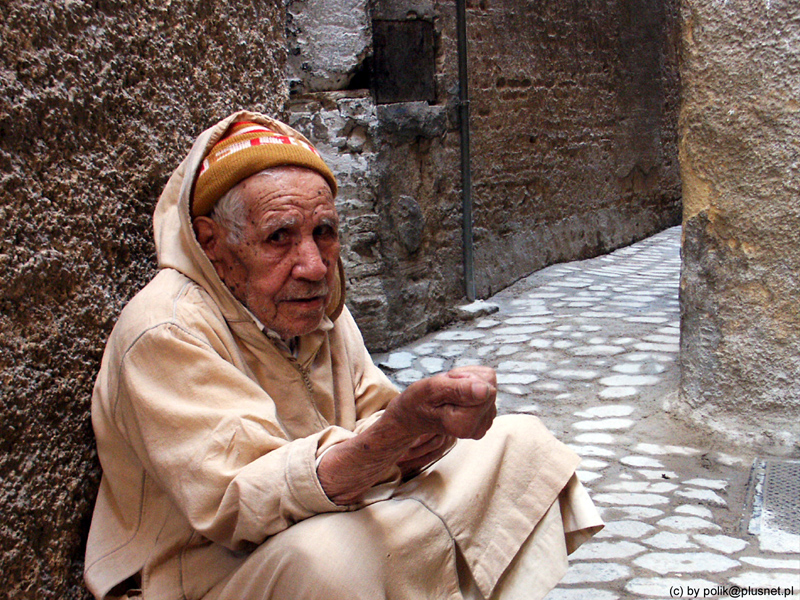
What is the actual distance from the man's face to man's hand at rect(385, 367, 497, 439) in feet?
1.14

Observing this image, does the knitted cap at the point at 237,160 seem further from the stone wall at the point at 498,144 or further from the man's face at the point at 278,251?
the stone wall at the point at 498,144

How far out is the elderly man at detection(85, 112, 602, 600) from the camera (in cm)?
153

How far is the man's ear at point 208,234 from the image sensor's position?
178cm

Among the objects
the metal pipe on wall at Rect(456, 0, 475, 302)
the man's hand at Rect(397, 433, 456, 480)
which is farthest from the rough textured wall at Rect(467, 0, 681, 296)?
the man's hand at Rect(397, 433, 456, 480)

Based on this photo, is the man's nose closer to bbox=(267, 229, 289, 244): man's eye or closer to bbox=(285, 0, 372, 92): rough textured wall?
bbox=(267, 229, 289, 244): man's eye

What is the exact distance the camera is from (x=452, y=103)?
20.1 feet

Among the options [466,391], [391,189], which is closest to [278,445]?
[466,391]

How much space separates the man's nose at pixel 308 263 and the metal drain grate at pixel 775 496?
5.92 ft

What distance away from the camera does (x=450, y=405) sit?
150 centimetres

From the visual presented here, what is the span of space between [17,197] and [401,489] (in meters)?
0.88

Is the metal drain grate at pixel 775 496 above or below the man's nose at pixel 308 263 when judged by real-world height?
below

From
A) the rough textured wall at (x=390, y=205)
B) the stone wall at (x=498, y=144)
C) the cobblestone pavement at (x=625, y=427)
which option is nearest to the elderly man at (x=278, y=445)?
Answer: the cobblestone pavement at (x=625, y=427)

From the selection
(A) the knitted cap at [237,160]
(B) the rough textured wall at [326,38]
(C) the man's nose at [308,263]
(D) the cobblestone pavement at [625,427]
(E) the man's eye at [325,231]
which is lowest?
(D) the cobblestone pavement at [625,427]

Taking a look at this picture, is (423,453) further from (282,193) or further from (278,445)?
(282,193)
